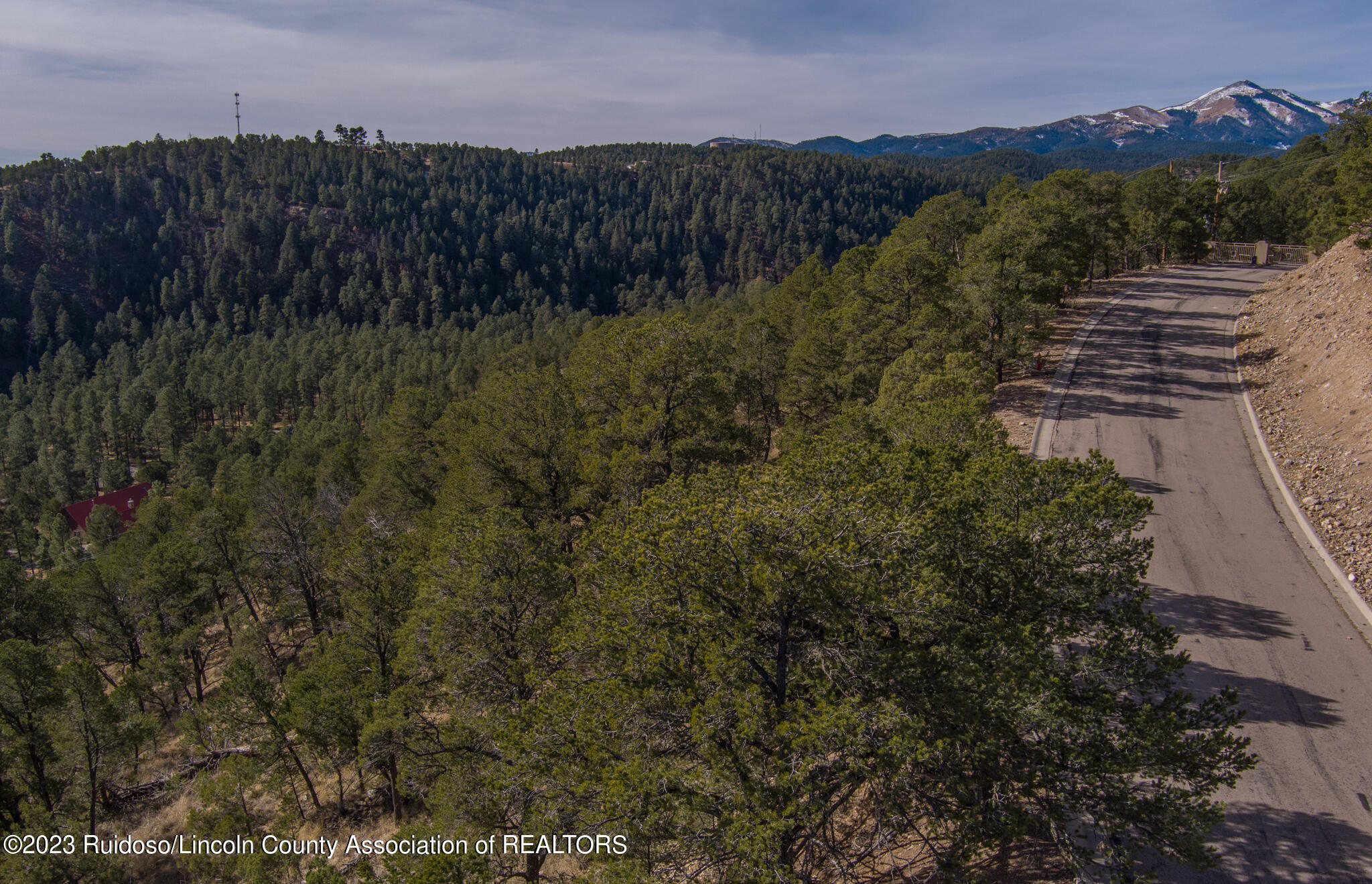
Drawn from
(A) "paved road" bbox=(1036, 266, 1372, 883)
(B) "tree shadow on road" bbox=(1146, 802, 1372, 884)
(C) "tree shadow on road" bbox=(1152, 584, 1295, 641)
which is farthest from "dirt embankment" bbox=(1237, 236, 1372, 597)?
(B) "tree shadow on road" bbox=(1146, 802, 1372, 884)

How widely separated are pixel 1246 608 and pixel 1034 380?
70.2 feet

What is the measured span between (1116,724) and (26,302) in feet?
840

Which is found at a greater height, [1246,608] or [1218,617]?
[1246,608]

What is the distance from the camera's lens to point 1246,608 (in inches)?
761

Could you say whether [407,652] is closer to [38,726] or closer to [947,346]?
[38,726]

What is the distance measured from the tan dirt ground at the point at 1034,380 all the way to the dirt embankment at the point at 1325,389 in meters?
9.23

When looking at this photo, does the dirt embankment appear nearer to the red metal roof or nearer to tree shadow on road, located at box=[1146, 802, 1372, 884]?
tree shadow on road, located at box=[1146, 802, 1372, 884]

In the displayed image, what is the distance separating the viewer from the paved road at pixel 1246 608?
12.9m

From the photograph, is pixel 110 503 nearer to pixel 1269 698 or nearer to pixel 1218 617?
pixel 1218 617

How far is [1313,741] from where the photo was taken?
1485 cm

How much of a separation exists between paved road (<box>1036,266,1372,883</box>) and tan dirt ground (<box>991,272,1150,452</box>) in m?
1.25

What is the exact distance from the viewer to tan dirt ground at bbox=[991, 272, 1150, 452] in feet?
106

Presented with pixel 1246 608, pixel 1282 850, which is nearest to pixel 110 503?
Answer: pixel 1246 608

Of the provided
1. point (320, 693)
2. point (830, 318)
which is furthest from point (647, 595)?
point (830, 318)
